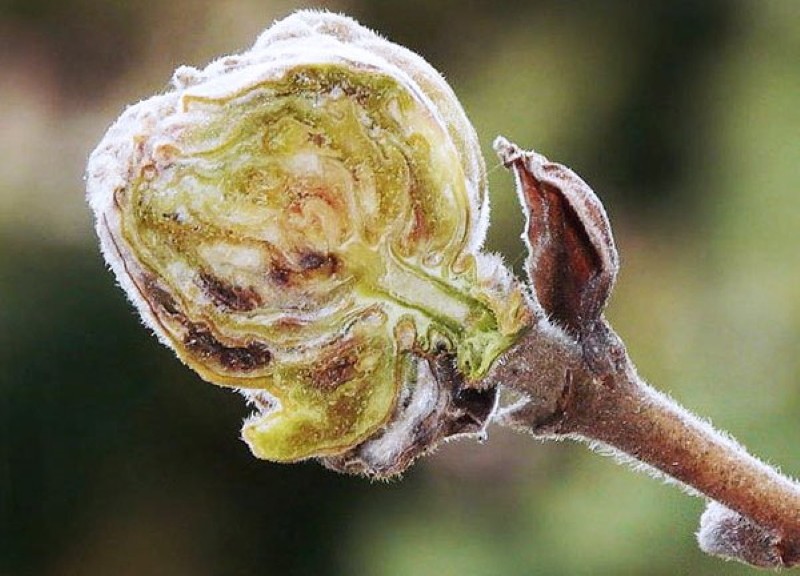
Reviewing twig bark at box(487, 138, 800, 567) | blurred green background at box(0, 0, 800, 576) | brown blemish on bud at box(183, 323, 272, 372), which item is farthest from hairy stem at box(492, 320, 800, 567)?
blurred green background at box(0, 0, 800, 576)

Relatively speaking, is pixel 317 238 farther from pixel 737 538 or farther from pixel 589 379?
pixel 737 538

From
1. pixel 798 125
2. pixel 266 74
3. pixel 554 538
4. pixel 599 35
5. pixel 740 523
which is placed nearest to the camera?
pixel 266 74

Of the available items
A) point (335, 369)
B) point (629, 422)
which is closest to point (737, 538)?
point (629, 422)

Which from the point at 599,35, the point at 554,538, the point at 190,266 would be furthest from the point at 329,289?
the point at 599,35

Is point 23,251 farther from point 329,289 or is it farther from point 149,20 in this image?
point 329,289

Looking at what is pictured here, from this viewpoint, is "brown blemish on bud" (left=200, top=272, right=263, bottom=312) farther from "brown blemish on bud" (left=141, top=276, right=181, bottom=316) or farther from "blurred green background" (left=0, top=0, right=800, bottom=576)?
Result: "blurred green background" (left=0, top=0, right=800, bottom=576)

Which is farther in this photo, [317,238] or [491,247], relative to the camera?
[491,247]

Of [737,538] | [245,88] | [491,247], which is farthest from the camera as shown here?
[491,247]

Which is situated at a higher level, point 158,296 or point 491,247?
point 491,247
